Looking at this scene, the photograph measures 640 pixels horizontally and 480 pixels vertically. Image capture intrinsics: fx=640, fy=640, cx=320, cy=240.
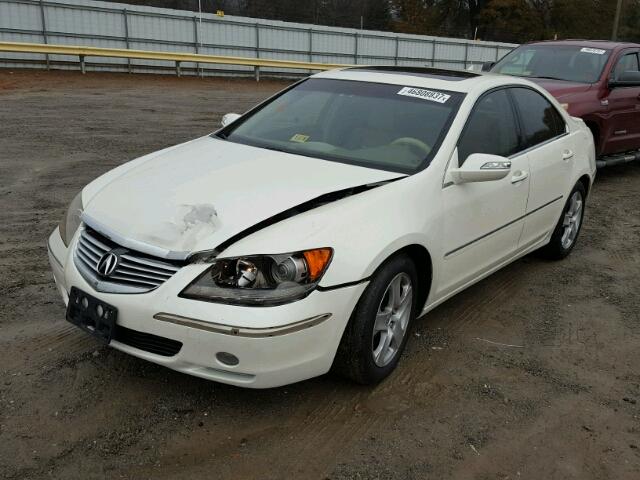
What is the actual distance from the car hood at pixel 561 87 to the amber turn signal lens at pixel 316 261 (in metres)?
5.89

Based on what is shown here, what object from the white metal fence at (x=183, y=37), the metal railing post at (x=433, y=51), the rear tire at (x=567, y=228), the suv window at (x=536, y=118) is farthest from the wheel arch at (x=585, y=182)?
the metal railing post at (x=433, y=51)

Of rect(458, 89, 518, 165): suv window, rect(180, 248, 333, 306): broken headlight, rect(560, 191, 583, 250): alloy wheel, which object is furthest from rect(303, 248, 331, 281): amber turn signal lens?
rect(560, 191, 583, 250): alloy wheel

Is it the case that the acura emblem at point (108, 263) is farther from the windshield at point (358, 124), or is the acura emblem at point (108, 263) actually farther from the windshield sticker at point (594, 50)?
the windshield sticker at point (594, 50)

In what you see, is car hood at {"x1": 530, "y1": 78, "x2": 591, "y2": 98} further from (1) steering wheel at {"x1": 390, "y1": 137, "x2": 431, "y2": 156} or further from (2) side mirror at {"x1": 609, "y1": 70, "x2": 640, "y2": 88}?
(1) steering wheel at {"x1": 390, "y1": 137, "x2": 431, "y2": 156}

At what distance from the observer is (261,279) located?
9.33 ft

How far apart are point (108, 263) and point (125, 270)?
0.11 meters

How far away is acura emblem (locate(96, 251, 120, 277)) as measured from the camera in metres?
2.98

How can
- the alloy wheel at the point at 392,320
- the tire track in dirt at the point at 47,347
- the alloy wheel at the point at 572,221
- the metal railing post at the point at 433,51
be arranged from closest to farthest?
the alloy wheel at the point at 392,320, the tire track in dirt at the point at 47,347, the alloy wheel at the point at 572,221, the metal railing post at the point at 433,51

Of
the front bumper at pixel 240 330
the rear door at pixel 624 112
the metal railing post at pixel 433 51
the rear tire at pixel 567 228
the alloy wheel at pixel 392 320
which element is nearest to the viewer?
the front bumper at pixel 240 330

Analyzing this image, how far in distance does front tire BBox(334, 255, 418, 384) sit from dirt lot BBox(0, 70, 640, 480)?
0.16 meters

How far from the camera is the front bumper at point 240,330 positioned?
274 cm

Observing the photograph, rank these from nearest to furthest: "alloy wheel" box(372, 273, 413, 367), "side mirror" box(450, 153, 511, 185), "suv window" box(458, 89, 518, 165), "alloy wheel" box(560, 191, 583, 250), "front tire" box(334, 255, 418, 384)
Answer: "front tire" box(334, 255, 418, 384), "alloy wheel" box(372, 273, 413, 367), "side mirror" box(450, 153, 511, 185), "suv window" box(458, 89, 518, 165), "alloy wheel" box(560, 191, 583, 250)

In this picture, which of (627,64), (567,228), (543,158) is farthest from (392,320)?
(627,64)

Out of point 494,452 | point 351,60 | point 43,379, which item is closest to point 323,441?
point 494,452
